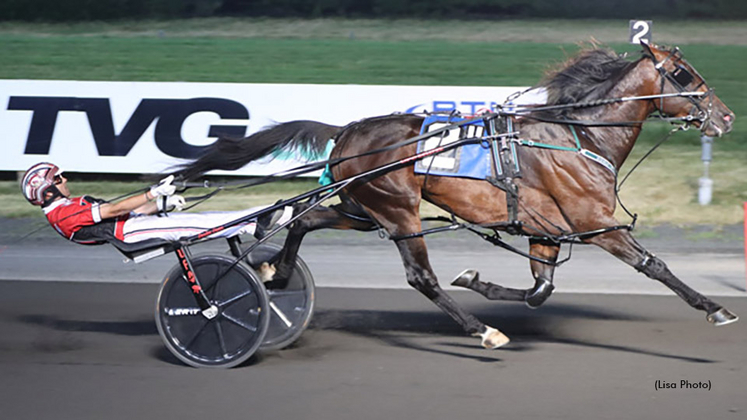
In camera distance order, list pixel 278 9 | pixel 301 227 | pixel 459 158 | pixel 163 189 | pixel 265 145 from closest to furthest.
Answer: pixel 163 189
pixel 459 158
pixel 301 227
pixel 265 145
pixel 278 9

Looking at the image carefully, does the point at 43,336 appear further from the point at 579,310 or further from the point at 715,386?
the point at 715,386

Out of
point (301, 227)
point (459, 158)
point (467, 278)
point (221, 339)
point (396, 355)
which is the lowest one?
point (396, 355)

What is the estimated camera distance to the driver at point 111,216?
231 inches

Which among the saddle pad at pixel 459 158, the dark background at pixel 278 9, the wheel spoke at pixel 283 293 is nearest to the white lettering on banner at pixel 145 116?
the wheel spoke at pixel 283 293

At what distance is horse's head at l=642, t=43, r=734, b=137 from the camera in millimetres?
6148

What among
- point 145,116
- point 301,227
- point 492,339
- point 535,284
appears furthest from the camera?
point 145,116

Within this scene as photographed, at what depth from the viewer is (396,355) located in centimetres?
614

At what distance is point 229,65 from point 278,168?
9.49 m

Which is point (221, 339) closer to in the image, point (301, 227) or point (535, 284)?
point (301, 227)

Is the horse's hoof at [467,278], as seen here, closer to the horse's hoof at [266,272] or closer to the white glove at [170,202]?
the horse's hoof at [266,272]

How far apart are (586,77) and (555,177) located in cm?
79

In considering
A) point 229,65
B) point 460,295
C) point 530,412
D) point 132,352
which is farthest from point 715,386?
point 229,65

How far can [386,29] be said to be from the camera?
25375mm

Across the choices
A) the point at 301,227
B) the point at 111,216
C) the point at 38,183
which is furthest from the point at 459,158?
the point at 38,183
